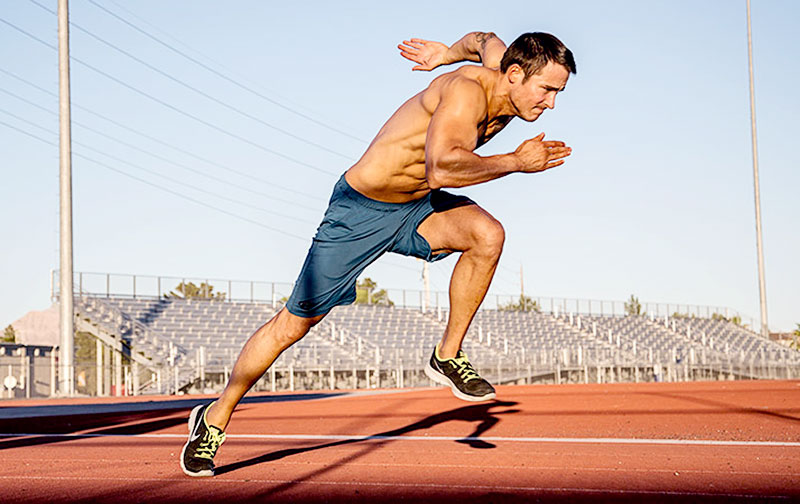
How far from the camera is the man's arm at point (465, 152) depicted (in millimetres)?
4414

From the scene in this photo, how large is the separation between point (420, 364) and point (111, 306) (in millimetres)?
10114

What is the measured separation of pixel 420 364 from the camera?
27422 millimetres

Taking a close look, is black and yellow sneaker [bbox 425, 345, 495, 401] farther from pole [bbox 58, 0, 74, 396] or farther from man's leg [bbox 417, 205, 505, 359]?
pole [bbox 58, 0, 74, 396]

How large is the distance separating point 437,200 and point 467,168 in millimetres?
880

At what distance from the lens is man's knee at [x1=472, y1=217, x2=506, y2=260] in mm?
5109

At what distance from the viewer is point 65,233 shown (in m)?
24.1

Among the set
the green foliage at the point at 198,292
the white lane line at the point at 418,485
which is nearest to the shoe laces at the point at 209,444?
the white lane line at the point at 418,485

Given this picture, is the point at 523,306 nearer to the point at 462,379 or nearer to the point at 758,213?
the point at 758,213

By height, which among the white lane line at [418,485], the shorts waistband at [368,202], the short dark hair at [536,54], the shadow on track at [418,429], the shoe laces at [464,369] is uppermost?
the short dark hair at [536,54]

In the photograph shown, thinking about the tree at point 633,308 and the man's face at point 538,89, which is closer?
the man's face at point 538,89

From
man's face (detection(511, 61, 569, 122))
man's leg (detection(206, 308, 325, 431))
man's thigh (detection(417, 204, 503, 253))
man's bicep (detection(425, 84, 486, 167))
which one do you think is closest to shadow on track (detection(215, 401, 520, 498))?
man's leg (detection(206, 308, 325, 431))

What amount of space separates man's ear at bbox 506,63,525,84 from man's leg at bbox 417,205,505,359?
84cm

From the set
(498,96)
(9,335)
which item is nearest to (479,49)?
(498,96)

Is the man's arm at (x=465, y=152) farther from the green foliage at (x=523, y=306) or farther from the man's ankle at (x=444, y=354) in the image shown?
the green foliage at (x=523, y=306)
